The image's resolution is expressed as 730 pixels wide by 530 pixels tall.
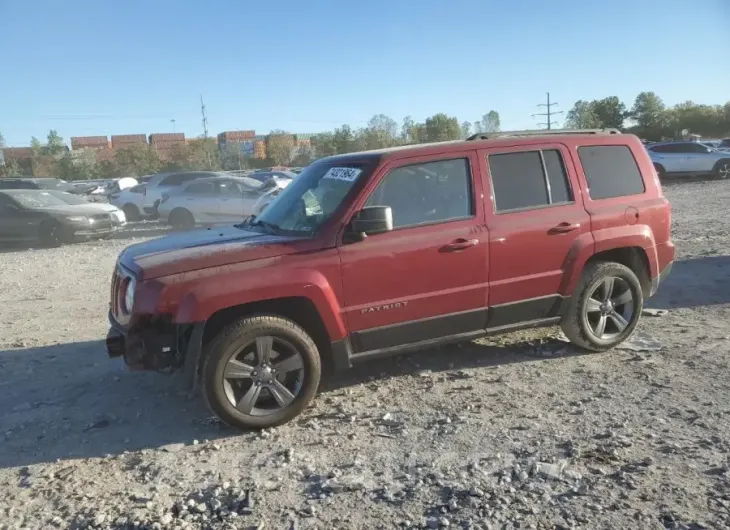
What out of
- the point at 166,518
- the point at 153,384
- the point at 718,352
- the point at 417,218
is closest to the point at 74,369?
the point at 153,384

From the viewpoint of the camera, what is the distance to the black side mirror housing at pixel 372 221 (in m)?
4.14

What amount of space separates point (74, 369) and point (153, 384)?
3.10ft

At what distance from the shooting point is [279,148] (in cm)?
7650

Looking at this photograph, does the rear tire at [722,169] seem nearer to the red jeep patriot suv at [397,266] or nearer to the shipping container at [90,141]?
the red jeep patriot suv at [397,266]

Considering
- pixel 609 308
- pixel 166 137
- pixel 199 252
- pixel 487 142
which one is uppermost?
pixel 166 137

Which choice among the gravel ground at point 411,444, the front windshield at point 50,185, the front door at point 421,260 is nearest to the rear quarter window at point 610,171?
the front door at point 421,260

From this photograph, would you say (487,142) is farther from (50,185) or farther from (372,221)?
(50,185)

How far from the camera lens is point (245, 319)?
4.04 metres

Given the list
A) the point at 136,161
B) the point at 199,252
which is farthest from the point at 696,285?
the point at 136,161

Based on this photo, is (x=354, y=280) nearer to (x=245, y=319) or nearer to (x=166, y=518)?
(x=245, y=319)

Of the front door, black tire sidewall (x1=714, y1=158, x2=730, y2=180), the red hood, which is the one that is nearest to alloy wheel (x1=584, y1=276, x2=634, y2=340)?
the front door

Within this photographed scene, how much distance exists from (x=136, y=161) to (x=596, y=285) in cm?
7250

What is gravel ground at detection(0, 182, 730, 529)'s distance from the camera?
10.2ft

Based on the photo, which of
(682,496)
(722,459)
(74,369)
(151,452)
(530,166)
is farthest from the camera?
(74,369)
